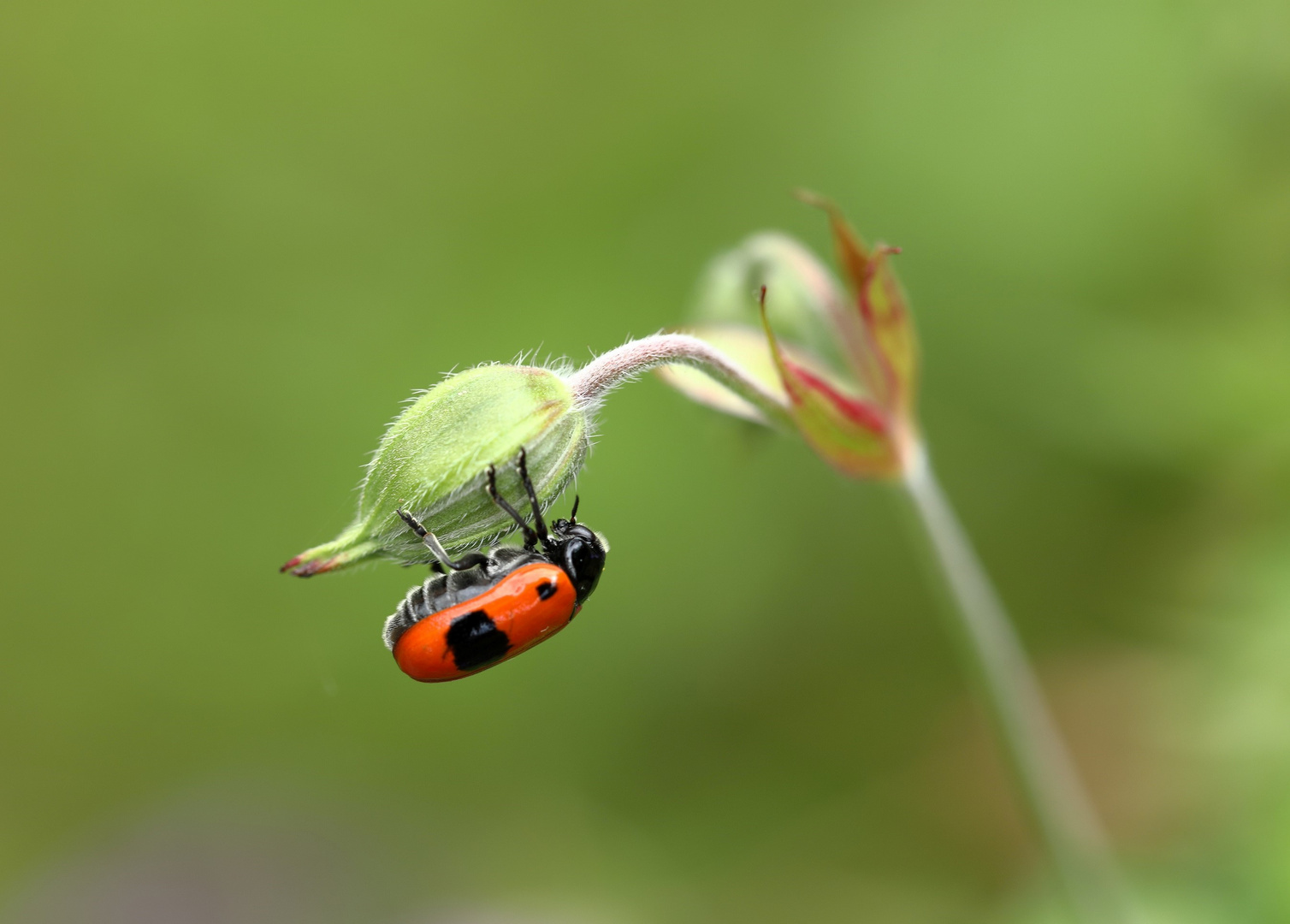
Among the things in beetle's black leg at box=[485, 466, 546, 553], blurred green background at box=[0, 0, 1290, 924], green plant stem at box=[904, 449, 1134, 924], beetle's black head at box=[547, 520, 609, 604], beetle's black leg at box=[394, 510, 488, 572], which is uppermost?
blurred green background at box=[0, 0, 1290, 924]

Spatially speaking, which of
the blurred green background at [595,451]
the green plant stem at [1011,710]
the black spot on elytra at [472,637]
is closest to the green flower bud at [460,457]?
the black spot on elytra at [472,637]

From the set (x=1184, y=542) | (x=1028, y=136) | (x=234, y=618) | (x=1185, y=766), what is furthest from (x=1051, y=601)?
(x=234, y=618)

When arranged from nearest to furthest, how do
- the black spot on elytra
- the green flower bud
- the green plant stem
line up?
the green flower bud, the black spot on elytra, the green plant stem

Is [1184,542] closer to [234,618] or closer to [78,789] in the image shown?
[234,618]

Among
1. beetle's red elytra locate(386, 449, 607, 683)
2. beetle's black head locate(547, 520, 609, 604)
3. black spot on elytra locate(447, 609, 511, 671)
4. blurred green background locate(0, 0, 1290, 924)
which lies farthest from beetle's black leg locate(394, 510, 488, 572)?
blurred green background locate(0, 0, 1290, 924)

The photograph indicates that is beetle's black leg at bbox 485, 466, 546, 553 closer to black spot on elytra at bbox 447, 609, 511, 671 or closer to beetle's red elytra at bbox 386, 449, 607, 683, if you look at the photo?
beetle's red elytra at bbox 386, 449, 607, 683

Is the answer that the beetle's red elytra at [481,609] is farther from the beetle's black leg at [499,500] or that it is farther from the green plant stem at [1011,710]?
the green plant stem at [1011,710]
